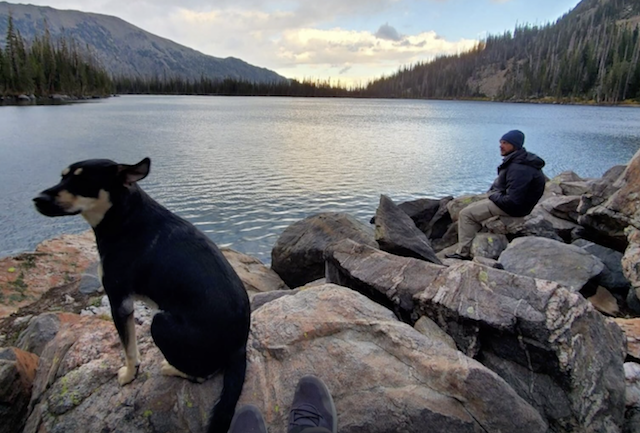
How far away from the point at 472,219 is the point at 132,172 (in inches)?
347

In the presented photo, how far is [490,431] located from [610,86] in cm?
13471

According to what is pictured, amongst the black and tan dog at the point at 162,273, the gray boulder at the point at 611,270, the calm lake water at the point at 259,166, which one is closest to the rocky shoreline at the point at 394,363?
the black and tan dog at the point at 162,273

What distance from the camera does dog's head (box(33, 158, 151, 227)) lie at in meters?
3.01

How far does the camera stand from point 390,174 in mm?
22000

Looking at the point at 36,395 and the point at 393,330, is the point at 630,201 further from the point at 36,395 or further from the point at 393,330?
the point at 36,395

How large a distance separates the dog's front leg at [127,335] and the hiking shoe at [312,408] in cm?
143

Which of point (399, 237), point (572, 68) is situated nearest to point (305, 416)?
point (399, 237)

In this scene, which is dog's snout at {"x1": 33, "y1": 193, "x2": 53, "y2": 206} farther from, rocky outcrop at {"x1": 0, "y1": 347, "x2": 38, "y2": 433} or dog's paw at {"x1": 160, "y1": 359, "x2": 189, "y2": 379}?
rocky outcrop at {"x1": 0, "y1": 347, "x2": 38, "y2": 433}

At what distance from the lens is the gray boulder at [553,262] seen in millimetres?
6742

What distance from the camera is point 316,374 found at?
136 inches

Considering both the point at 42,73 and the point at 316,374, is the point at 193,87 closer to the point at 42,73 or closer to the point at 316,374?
the point at 42,73

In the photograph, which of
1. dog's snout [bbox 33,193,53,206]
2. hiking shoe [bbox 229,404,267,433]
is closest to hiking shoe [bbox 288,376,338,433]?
hiking shoe [bbox 229,404,267,433]

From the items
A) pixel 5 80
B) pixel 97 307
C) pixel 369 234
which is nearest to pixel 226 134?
pixel 369 234

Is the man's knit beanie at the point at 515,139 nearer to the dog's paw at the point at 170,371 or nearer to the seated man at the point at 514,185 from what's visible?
the seated man at the point at 514,185
